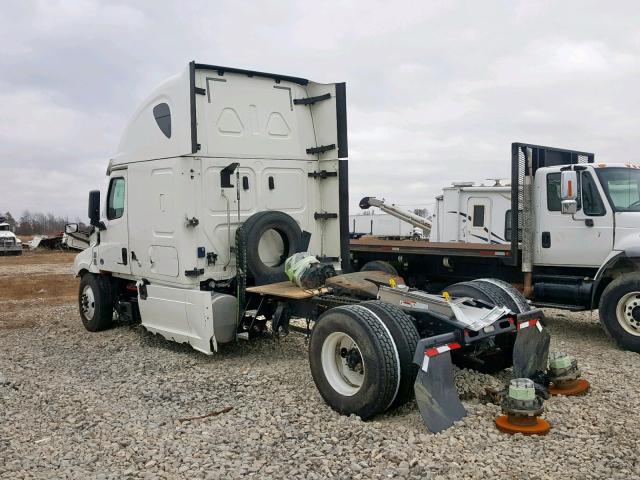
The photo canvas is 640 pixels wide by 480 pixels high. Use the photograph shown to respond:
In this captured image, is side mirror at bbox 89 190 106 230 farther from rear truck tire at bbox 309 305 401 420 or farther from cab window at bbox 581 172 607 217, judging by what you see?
cab window at bbox 581 172 607 217

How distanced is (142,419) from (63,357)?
117 inches

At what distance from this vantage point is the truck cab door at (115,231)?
8305 mm

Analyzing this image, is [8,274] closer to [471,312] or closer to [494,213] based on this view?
[494,213]

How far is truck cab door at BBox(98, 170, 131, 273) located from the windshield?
263 inches

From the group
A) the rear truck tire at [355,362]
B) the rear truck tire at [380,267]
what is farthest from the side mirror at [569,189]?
the rear truck tire at [355,362]

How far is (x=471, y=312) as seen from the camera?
5387 millimetres

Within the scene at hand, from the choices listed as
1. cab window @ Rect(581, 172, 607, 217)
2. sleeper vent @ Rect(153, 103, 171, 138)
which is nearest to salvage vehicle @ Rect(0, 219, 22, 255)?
sleeper vent @ Rect(153, 103, 171, 138)

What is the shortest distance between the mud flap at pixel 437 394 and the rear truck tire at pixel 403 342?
0.23 m

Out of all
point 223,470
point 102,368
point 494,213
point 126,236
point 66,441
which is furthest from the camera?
point 494,213

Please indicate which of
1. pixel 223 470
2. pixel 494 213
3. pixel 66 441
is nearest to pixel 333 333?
pixel 223 470

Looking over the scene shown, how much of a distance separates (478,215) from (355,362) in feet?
32.8

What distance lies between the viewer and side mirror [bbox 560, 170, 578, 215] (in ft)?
26.8

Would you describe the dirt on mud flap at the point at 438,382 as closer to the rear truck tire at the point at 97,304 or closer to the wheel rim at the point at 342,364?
the wheel rim at the point at 342,364

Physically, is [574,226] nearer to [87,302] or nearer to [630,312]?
[630,312]
